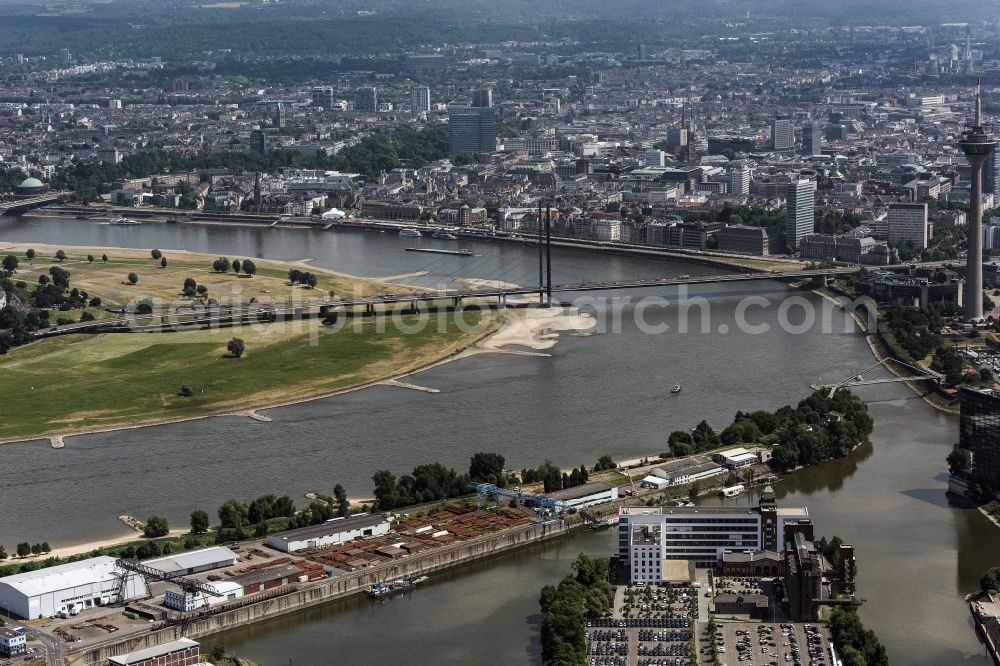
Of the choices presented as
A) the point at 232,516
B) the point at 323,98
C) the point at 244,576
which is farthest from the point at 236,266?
the point at 323,98

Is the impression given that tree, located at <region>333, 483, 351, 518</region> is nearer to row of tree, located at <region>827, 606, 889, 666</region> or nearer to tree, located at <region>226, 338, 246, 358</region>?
row of tree, located at <region>827, 606, 889, 666</region>

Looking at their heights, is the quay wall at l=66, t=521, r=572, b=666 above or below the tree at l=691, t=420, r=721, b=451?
below

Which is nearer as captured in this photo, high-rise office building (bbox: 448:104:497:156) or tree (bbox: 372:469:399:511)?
tree (bbox: 372:469:399:511)

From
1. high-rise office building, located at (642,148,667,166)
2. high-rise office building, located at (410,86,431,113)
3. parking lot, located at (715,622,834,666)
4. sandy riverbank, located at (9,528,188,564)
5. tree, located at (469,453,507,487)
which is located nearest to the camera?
parking lot, located at (715,622,834,666)

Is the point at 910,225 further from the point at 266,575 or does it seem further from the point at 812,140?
the point at 266,575

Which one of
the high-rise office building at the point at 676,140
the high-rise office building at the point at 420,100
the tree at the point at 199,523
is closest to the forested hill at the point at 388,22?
the high-rise office building at the point at 420,100

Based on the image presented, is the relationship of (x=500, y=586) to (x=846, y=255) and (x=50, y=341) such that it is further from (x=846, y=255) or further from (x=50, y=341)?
(x=846, y=255)

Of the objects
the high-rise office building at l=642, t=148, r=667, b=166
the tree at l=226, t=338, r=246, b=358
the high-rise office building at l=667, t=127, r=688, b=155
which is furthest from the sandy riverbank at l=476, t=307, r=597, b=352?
the high-rise office building at l=667, t=127, r=688, b=155
